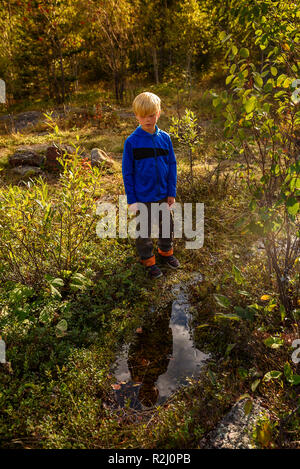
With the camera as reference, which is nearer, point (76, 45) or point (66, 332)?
point (66, 332)

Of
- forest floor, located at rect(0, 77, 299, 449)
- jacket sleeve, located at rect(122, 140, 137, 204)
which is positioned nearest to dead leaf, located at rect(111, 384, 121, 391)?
forest floor, located at rect(0, 77, 299, 449)

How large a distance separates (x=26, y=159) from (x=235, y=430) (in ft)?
22.8

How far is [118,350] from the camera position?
2.71 m

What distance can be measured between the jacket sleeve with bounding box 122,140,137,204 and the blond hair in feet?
1.24

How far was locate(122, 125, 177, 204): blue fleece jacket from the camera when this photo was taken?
3.16 m

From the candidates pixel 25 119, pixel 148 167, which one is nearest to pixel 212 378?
pixel 148 167

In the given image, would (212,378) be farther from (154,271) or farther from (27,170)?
(27,170)

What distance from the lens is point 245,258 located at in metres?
3.65

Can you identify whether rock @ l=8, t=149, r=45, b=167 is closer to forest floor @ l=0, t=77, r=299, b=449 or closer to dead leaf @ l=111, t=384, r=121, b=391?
forest floor @ l=0, t=77, r=299, b=449

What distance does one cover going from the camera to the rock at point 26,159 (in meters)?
6.98

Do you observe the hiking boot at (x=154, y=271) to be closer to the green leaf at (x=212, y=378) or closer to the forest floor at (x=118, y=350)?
the forest floor at (x=118, y=350)

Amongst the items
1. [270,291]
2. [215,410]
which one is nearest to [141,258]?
[270,291]
